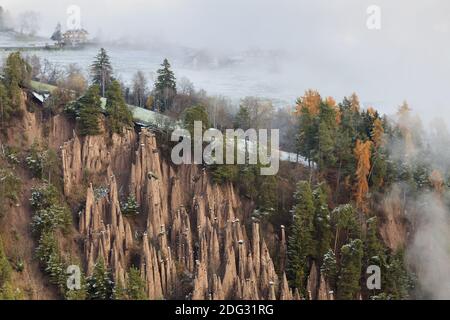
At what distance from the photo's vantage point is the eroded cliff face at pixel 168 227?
4894cm

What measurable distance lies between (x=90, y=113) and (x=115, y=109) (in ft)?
6.11

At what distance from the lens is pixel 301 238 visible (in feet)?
171

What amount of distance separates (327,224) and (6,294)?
21383 millimetres

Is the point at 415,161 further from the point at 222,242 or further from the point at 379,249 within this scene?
the point at 222,242

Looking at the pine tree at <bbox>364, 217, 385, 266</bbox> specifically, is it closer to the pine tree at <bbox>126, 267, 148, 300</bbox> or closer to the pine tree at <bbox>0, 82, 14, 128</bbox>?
the pine tree at <bbox>126, 267, 148, 300</bbox>

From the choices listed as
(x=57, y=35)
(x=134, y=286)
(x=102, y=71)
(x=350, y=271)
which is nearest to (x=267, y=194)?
(x=350, y=271)

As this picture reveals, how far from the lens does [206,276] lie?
48.8 metres

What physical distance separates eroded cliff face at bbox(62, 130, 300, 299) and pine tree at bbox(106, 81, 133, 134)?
765 millimetres

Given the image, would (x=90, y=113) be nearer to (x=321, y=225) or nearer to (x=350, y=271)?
(x=321, y=225)

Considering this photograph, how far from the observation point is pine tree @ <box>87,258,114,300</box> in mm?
46594

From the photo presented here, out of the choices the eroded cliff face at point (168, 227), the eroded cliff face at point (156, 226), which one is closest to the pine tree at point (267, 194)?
the eroded cliff face at point (156, 226)

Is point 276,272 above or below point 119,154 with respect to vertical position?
below

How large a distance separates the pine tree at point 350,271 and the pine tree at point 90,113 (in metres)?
18.3
